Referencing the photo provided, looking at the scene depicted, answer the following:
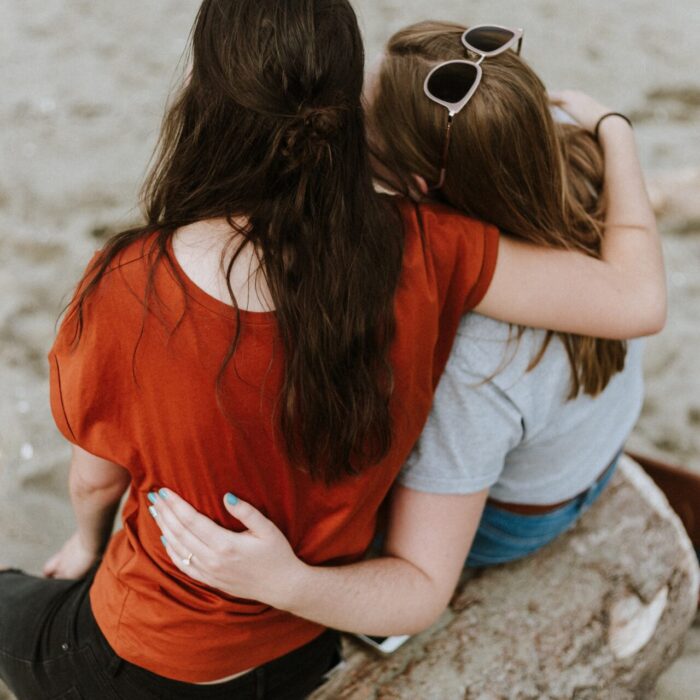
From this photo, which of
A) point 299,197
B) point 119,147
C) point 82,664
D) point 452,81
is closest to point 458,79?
point 452,81

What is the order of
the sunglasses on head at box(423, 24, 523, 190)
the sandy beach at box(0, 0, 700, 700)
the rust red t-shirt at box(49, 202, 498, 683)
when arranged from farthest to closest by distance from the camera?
the sandy beach at box(0, 0, 700, 700) → the sunglasses on head at box(423, 24, 523, 190) → the rust red t-shirt at box(49, 202, 498, 683)

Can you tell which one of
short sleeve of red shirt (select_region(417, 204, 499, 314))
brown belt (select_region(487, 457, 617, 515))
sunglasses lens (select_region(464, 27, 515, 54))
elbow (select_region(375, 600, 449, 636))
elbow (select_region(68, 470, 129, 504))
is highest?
sunglasses lens (select_region(464, 27, 515, 54))

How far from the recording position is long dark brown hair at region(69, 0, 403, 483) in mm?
983

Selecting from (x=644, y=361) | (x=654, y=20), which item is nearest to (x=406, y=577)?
(x=644, y=361)

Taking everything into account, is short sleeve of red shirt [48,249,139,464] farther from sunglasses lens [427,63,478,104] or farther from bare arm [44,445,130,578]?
sunglasses lens [427,63,478,104]

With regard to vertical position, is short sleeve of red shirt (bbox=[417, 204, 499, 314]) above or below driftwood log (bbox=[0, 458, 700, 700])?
above

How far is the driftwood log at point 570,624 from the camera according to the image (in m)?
1.58

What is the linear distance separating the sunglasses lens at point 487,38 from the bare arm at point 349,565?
0.69 metres

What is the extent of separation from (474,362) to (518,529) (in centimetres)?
49

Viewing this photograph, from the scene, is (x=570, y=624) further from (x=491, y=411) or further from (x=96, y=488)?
(x=96, y=488)

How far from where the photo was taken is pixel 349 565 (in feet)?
4.51

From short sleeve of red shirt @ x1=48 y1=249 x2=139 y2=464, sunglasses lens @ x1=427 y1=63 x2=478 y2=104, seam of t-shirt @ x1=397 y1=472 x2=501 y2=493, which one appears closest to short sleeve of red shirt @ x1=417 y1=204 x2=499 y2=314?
sunglasses lens @ x1=427 y1=63 x2=478 y2=104

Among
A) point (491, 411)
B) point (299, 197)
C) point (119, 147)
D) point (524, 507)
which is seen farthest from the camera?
point (119, 147)

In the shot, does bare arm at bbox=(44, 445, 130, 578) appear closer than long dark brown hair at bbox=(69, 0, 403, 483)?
No
